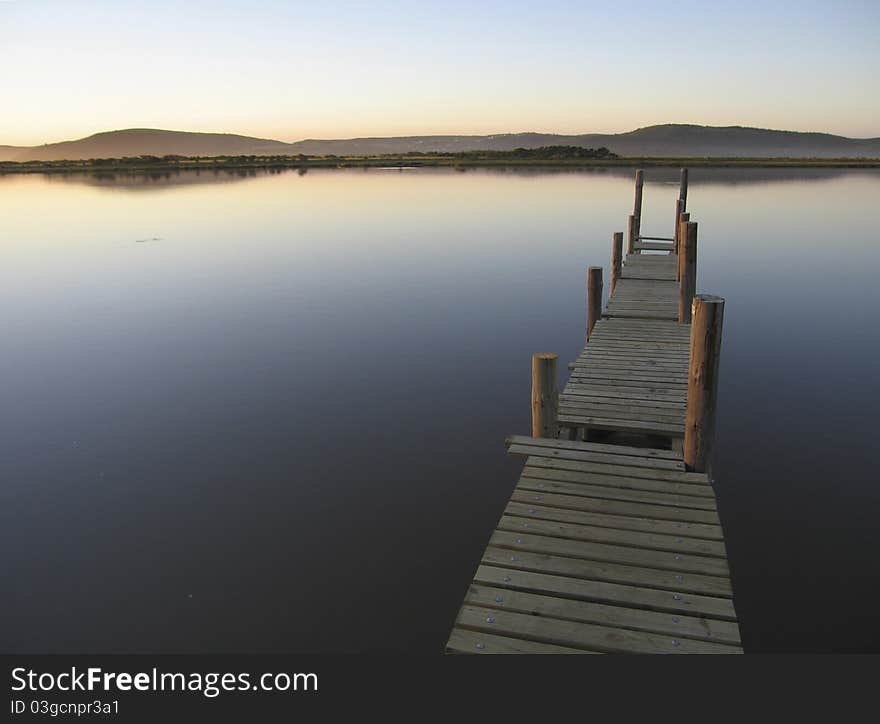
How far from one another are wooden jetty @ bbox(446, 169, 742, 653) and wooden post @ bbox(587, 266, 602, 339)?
375 cm

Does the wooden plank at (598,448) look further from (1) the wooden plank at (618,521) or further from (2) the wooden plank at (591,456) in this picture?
(1) the wooden plank at (618,521)

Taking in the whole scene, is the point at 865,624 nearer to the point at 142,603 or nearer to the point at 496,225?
the point at 142,603

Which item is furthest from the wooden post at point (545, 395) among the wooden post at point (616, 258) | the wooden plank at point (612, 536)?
the wooden post at point (616, 258)

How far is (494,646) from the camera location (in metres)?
4.45

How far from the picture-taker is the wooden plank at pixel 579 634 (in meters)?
4.38

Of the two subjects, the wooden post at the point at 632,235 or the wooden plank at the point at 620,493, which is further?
the wooden post at the point at 632,235

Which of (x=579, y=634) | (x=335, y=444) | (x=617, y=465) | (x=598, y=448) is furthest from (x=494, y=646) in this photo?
(x=335, y=444)

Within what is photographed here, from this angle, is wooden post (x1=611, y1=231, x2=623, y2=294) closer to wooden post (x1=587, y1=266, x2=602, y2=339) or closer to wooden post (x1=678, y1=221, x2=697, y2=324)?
wooden post (x1=587, y1=266, x2=602, y2=339)

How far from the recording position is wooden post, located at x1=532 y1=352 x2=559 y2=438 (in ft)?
24.2

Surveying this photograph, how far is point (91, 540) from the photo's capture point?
793 cm

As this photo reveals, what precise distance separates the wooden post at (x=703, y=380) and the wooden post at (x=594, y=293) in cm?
639

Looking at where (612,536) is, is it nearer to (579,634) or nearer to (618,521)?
(618,521)

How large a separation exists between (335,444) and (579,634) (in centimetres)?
664

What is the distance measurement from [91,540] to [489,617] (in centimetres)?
569
